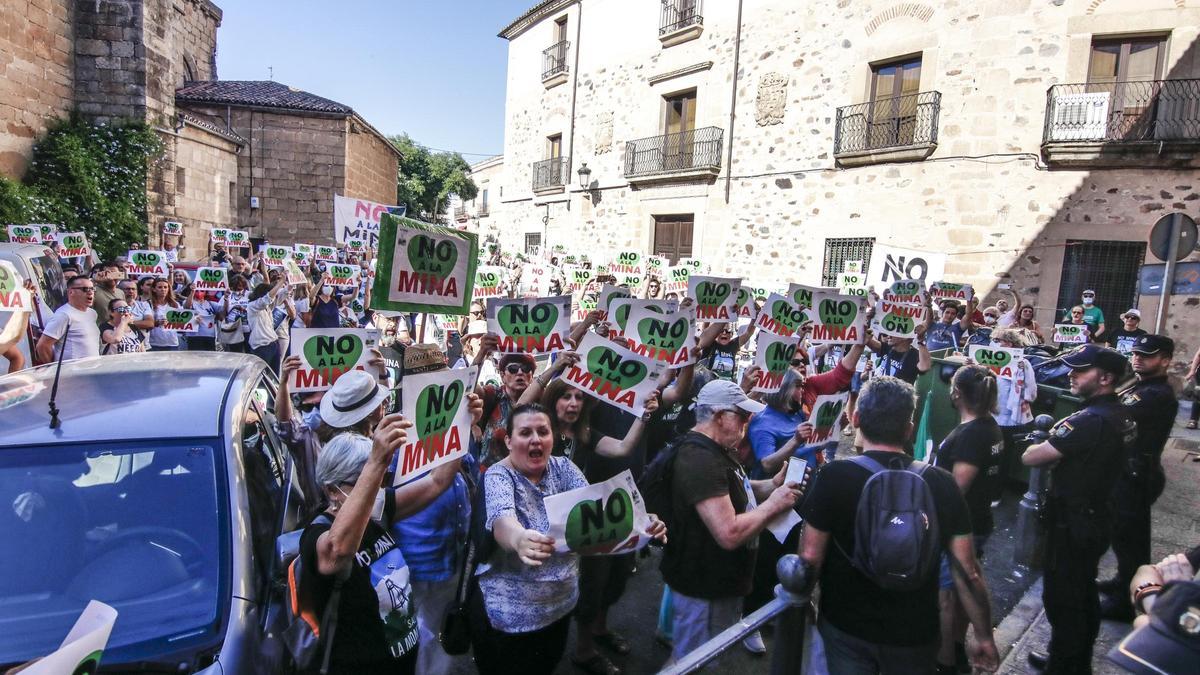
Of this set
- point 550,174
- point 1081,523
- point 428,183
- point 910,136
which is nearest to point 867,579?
point 1081,523

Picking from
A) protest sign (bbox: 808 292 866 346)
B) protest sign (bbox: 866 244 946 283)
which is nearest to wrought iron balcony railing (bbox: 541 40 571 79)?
protest sign (bbox: 866 244 946 283)

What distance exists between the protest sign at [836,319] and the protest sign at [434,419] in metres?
3.83

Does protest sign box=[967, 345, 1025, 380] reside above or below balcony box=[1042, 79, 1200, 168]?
below

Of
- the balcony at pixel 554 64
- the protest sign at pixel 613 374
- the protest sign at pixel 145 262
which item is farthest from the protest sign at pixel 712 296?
the balcony at pixel 554 64

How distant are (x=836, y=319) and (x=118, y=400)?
532 centimetres

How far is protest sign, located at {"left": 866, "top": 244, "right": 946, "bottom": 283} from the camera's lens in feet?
37.6

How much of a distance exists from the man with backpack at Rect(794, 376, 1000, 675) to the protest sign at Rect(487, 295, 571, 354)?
246 centimetres

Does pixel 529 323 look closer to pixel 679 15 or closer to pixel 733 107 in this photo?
pixel 733 107

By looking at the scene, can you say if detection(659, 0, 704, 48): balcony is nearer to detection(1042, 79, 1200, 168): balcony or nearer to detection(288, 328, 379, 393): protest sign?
detection(1042, 79, 1200, 168): balcony

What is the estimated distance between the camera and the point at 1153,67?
1246cm

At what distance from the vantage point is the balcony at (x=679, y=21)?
63.2 feet

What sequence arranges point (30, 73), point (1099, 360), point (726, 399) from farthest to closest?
point (30, 73) < point (1099, 360) < point (726, 399)

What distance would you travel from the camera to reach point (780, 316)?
6273 mm

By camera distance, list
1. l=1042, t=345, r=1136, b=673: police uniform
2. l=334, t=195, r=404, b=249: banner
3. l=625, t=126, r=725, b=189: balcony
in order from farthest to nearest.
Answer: l=625, t=126, r=725, b=189: balcony < l=334, t=195, r=404, b=249: banner < l=1042, t=345, r=1136, b=673: police uniform
